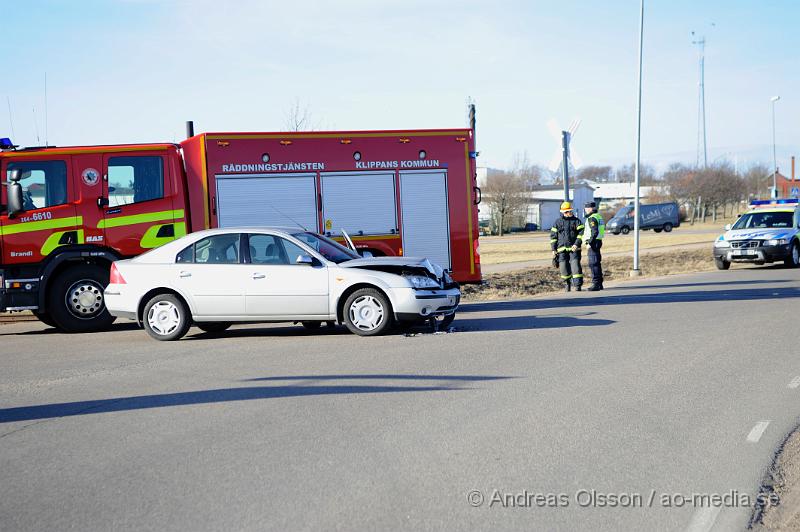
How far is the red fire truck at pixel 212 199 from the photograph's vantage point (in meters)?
13.6

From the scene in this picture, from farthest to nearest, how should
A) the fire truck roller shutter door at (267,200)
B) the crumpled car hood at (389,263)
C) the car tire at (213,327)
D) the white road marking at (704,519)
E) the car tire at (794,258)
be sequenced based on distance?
1. the car tire at (794,258)
2. the fire truck roller shutter door at (267,200)
3. the car tire at (213,327)
4. the crumpled car hood at (389,263)
5. the white road marking at (704,519)

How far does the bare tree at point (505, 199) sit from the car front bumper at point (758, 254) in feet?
151

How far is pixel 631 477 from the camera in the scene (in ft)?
17.7

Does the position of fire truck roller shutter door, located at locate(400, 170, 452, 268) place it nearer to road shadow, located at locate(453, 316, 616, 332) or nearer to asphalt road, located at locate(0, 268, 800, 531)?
road shadow, located at locate(453, 316, 616, 332)

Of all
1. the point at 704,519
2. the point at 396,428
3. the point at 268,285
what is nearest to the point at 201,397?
the point at 396,428

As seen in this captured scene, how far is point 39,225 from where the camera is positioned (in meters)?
13.6

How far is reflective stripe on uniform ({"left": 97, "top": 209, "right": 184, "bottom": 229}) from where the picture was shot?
13.8 meters

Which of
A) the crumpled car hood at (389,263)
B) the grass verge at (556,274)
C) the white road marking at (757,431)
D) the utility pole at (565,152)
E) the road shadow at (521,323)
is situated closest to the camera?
the white road marking at (757,431)

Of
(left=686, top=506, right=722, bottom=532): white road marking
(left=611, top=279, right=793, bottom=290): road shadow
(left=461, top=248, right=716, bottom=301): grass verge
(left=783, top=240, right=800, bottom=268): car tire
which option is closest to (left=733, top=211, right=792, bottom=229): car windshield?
(left=783, top=240, right=800, bottom=268): car tire

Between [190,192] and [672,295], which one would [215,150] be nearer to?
[190,192]

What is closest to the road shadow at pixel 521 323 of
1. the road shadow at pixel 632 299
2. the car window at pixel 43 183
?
the road shadow at pixel 632 299

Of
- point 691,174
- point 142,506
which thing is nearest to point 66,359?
point 142,506

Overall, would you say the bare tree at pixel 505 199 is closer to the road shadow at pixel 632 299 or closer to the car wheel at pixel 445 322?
the road shadow at pixel 632 299

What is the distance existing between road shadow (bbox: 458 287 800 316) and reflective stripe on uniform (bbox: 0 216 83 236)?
6496 mm
